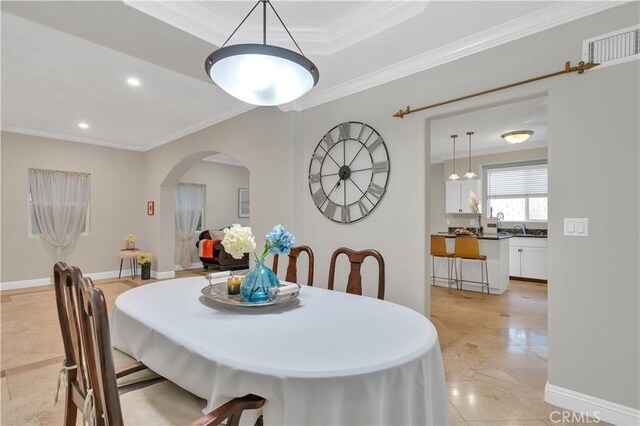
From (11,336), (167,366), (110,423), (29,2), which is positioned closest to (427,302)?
(167,366)

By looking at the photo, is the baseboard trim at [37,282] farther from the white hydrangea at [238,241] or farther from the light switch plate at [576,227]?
the light switch plate at [576,227]

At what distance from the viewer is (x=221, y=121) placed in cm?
459

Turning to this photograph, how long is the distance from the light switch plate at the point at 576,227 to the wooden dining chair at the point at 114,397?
2168 mm

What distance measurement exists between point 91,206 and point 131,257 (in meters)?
1.25

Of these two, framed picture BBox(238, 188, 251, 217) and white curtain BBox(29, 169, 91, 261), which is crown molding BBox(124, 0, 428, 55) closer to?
white curtain BBox(29, 169, 91, 261)

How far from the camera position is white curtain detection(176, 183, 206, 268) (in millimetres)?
7125

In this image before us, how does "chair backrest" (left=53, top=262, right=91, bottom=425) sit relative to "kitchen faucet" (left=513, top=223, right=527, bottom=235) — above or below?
below

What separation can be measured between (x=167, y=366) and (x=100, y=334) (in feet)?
1.61

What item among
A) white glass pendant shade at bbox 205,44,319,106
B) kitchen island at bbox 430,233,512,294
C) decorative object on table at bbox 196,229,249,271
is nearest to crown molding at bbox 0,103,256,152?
decorative object on table at bbox 196,229,249,271

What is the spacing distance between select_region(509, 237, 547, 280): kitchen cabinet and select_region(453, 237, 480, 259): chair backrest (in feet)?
5.82

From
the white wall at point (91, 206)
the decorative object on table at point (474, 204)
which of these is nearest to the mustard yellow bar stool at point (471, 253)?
the decorative object on table at point (474, 204)

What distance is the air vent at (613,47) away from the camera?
6.19 ft

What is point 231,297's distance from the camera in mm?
1757

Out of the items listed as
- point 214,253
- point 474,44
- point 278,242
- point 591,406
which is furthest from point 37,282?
point 591,406
